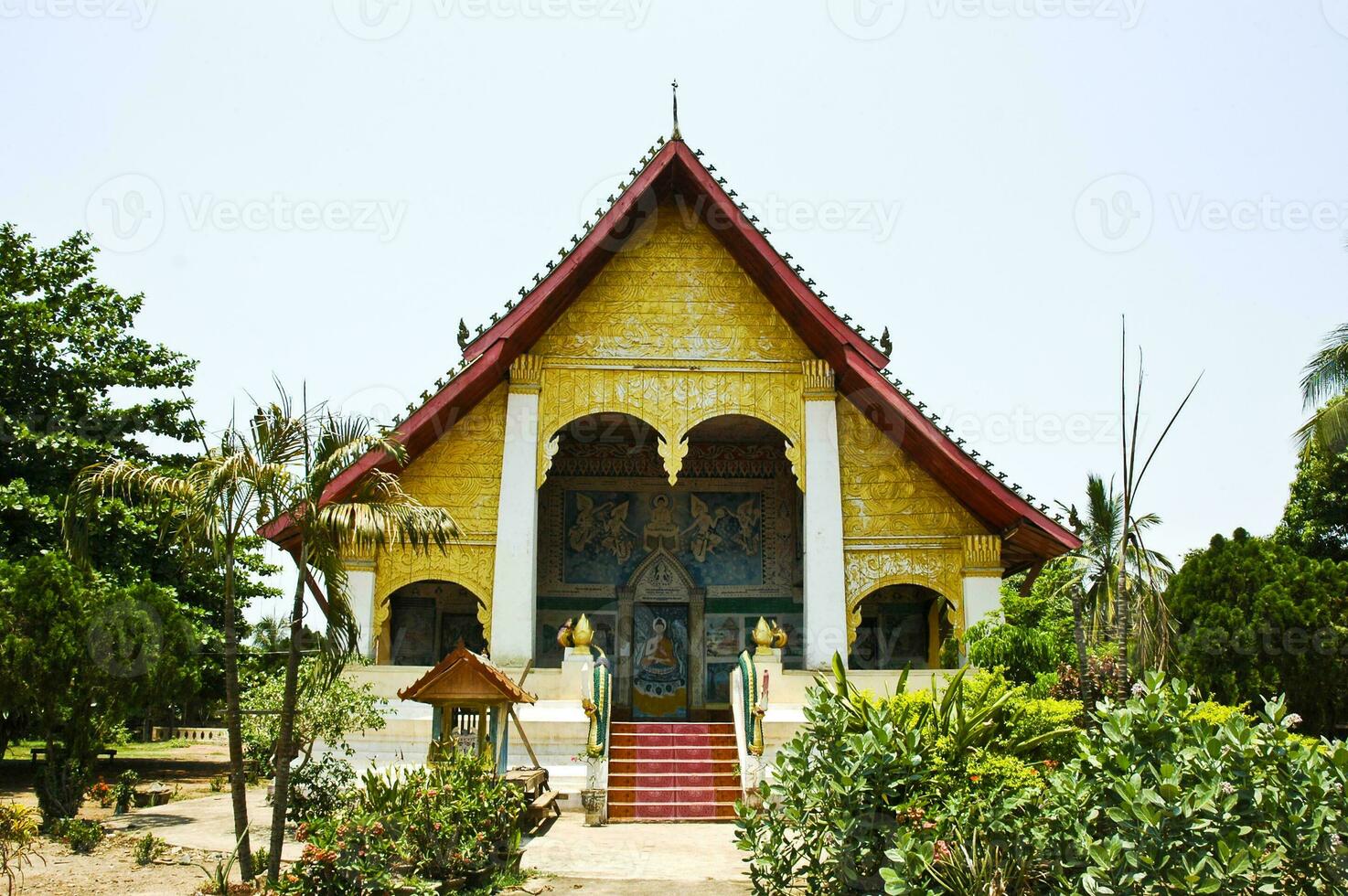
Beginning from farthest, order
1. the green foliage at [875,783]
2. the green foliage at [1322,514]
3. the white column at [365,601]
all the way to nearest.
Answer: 1. the green foliage at [1322,514]
2. the white column at [365,601]
3. the green foliage at [875,783]

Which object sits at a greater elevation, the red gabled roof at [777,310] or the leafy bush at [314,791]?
the red gabled roof at [777,310]

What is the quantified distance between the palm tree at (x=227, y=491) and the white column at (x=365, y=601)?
245 inches

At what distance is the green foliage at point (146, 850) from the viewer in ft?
28.6

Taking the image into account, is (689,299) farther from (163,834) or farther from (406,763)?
(163,834)

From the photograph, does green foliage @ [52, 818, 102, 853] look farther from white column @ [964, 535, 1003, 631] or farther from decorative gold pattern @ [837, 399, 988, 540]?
white column @ [964, 535, 1003, 631]

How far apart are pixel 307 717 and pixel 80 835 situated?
2.02m

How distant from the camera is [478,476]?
14766 millimetres

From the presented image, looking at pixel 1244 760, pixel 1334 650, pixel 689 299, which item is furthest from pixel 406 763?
pixel 1334 650

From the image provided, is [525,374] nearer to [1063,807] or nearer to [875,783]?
[875,783]

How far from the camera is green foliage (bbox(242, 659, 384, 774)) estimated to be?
34.0 ft

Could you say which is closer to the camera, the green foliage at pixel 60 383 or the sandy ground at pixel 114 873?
the sandy ground at pixel 114 873

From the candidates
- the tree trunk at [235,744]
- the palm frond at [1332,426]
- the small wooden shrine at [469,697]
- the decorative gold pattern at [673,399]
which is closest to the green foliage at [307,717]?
the small wooden shrine at [469,697]

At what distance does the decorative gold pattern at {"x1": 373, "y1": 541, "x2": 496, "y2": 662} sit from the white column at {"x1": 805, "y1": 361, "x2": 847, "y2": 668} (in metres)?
4.13

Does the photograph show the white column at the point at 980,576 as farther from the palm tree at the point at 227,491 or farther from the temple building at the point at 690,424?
the palm tree at the point at 227,491
